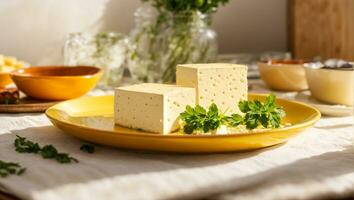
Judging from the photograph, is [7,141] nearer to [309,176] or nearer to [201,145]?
[201,145]

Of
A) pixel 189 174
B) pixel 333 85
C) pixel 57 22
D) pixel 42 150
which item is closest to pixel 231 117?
pixel 189 174

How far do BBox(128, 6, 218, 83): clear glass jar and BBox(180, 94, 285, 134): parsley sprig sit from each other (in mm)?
644

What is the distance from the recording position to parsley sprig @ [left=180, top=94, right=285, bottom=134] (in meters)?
0.88

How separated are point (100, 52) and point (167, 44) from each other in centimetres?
20

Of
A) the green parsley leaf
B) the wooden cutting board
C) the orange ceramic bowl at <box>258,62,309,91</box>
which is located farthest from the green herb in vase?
the green parsley leaf

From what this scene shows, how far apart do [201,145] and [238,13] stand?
1.43 metres

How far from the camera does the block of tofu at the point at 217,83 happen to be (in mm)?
1017

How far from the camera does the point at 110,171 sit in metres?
0.74

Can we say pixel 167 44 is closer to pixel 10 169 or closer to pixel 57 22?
Result: pixel 57 22

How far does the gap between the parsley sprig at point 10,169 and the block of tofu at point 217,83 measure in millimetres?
374

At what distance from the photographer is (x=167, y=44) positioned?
5.10 ft

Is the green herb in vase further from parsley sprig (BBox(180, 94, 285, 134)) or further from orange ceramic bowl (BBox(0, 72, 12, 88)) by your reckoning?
parsley sprig (BBox(180, 94, 285, 134))

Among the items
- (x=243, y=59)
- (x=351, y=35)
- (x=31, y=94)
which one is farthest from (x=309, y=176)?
(x=351, y=35)

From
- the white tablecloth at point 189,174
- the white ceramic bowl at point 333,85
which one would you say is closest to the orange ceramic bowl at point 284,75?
the white ceramic bowl at point 333,85
